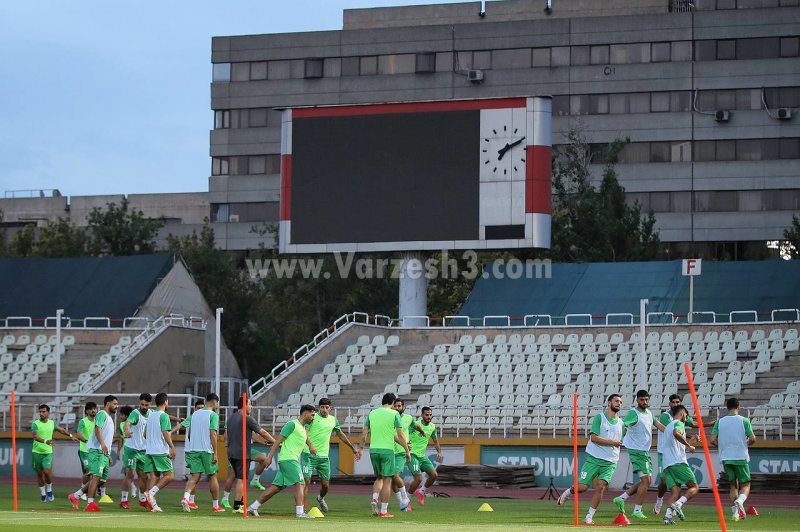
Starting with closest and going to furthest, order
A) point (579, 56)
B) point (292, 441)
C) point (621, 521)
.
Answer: point (621, 521) → point (292, 441) → point (579, 56)

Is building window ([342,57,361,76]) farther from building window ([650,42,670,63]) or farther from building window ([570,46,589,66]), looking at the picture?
building window ([650,42,670,63])

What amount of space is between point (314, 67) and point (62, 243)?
1758cm

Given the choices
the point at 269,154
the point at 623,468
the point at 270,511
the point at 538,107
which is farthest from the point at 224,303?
the point at 270,511

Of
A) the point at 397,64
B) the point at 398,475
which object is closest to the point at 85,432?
the point at 398,475

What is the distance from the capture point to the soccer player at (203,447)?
75.2 feet

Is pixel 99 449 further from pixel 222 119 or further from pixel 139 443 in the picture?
pixel 222 119

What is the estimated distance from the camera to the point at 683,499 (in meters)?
21.4

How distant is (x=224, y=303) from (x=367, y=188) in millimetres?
21183

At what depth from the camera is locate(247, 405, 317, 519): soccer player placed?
Answer: 2134 centimetres

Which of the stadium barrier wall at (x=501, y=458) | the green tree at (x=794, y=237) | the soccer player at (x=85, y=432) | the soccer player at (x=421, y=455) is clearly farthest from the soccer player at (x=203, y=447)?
the green tree at (x=794, y=237)

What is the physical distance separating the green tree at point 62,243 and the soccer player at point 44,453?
135 feet

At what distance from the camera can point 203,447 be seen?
2308 cm

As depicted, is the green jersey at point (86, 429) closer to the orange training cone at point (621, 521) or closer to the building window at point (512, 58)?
the orange training cone at point (621, 521)

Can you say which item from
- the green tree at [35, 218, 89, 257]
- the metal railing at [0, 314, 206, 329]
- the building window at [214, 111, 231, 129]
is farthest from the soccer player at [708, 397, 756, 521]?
the building window at [214, 111, 231, 129]
